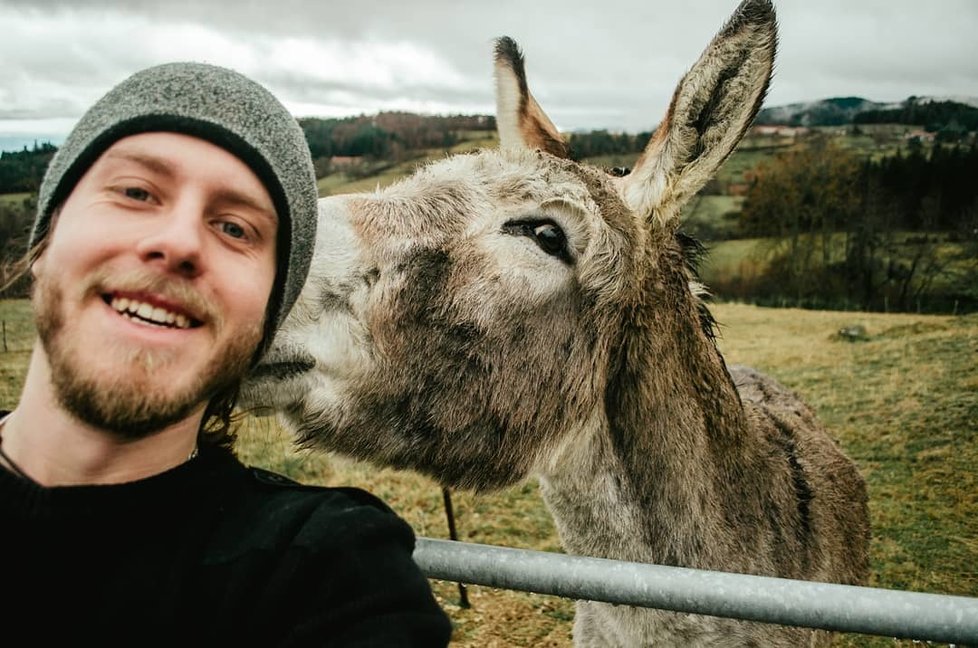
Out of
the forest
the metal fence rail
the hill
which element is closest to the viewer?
the metal fence rail

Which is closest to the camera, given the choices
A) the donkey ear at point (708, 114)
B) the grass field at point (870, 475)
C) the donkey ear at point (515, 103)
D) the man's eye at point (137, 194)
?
the man's eye at point (137, 194)

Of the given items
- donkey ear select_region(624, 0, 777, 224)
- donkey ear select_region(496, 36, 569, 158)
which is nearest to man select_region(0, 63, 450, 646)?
donkey ear select_region(624, 0, 777, 224)

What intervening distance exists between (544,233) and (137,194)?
1398 millimetres

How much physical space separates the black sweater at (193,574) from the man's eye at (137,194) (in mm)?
682

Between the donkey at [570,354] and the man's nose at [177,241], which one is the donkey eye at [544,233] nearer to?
the donkey at [570,354]

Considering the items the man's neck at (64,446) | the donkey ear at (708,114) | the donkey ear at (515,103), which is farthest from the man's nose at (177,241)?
the donkey ear at (515,103)

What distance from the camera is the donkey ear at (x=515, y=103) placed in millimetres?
3508

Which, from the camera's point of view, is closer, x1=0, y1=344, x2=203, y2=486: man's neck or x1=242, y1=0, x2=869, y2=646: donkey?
x1=0, y1=344, x2=203, y2=486: man's neck

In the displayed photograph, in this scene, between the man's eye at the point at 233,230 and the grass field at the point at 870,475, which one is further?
the grass field at the point at 870,475

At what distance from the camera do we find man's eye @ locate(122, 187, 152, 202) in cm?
151

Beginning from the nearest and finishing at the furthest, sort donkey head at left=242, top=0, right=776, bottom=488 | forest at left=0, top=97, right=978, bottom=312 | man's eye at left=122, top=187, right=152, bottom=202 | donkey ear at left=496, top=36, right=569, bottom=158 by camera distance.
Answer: man's eye at left=122, top=187, right=152, bottom=202 < donkey head at left=242, top=0, right=776, bottom=488 < donkey ear at left=496, top=36, right=569, bottom=158 < forest at left=0, top=97, right=978, bottom=312

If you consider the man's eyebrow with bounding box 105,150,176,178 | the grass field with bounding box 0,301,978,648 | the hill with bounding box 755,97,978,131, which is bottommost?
the grass field with bounding box 0,301,978,648

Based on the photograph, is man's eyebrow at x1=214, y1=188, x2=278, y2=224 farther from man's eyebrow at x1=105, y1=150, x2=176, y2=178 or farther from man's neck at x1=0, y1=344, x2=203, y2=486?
man's neck at x1=0, y1=344, x2=203, y2=486

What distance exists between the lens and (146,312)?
1.43 metres
